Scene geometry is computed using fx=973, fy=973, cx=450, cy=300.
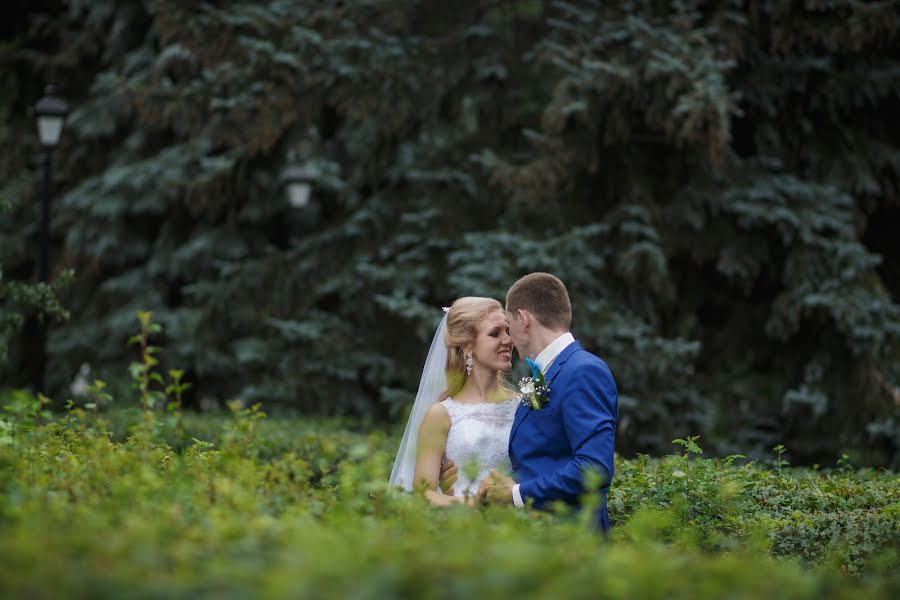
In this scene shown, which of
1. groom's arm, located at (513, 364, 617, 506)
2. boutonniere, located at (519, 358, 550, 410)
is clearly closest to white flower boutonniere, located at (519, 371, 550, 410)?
boutonniere, located at (519, 358, 550, 410)

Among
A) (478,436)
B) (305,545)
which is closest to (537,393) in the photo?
(478,436)

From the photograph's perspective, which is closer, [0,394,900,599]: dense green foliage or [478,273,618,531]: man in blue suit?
[0,394,900,599]: dense green foliage

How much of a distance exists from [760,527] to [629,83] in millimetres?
6664

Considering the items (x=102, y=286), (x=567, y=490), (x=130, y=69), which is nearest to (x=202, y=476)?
(x=567, y=490)

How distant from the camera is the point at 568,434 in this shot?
4059mm

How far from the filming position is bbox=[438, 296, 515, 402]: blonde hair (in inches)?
202

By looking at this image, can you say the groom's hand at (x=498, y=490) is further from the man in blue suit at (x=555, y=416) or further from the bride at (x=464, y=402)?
the bride at (x=464, y=402)

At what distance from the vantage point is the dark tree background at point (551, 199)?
10.4 metres

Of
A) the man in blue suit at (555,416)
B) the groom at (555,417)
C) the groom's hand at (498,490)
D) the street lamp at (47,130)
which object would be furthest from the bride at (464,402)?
the street lamp at (47,130)

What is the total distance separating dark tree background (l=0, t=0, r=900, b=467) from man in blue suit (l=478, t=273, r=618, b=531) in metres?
5.40

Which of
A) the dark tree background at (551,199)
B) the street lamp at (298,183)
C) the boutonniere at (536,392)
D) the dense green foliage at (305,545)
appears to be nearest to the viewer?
the dense green foliage at (305,545)

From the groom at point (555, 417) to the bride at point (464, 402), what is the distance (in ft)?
0.54

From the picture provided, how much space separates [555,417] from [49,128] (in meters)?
8.59

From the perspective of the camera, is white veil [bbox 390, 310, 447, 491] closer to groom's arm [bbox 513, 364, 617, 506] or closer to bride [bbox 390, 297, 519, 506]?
bride [bbox 390, 297, 519, 506]
